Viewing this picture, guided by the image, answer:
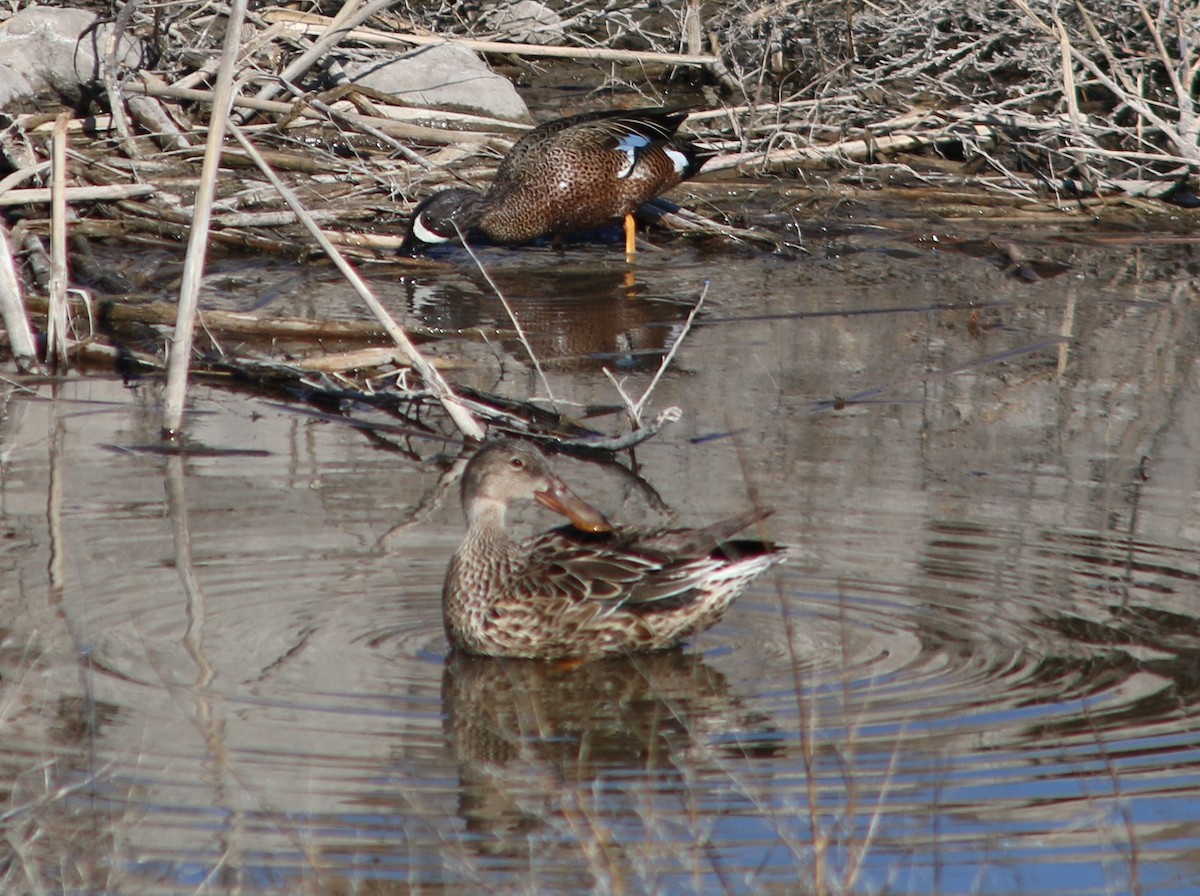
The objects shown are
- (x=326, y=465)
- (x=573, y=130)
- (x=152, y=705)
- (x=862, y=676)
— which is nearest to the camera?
(x=152, y=705)

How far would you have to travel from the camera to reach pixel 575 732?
4.39 metres

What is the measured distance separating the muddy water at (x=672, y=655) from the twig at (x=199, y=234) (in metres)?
0.26

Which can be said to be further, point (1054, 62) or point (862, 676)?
point (1054, 62)

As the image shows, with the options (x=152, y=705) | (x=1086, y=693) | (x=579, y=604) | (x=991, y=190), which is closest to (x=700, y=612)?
(x=579, y=604)

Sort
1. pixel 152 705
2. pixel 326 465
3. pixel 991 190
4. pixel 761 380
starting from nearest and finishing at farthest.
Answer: pixel 152 705 → pixel 326 465 → pixel 761 380 → pixel 991 190

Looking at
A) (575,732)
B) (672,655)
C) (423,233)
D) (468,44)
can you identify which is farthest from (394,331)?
(468,44)

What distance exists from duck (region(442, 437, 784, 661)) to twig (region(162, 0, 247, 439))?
5.77ft

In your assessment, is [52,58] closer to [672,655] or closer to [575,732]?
[672,655]

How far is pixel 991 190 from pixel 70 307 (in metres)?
5.99

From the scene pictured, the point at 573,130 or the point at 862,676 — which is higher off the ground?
the point at 573,130

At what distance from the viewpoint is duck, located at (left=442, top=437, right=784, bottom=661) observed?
4.87 meters

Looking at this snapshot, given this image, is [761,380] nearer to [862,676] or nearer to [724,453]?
[724,453]

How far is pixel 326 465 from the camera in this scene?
6.30m

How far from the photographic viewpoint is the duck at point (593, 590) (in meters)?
4.87
